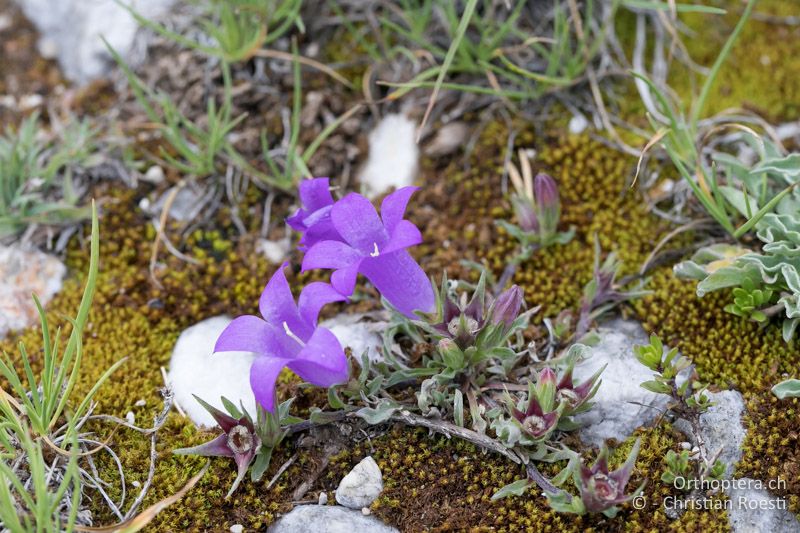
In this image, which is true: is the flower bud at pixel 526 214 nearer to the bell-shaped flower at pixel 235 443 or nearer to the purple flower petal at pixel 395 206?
the purple flower petal at pixel 395 206

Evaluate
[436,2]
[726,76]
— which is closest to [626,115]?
[726,76]

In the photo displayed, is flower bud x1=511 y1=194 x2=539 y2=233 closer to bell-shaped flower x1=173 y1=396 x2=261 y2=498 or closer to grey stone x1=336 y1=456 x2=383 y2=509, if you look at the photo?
grey stone x1=336 y1=456 x2=383 y2=509

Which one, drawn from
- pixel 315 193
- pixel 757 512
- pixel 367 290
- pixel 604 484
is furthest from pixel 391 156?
pixel 757 512

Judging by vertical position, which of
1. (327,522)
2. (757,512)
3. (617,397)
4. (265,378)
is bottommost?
(757,512)

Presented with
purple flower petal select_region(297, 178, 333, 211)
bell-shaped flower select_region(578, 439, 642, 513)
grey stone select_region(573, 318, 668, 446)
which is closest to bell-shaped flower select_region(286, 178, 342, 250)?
purple flower petal select_region(297, 178, 333, 211)

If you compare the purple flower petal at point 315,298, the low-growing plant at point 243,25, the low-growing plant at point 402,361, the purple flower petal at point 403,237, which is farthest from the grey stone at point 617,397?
the low-growing plant at point 243,25

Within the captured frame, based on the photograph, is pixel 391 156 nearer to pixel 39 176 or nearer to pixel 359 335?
pixel 359 335
